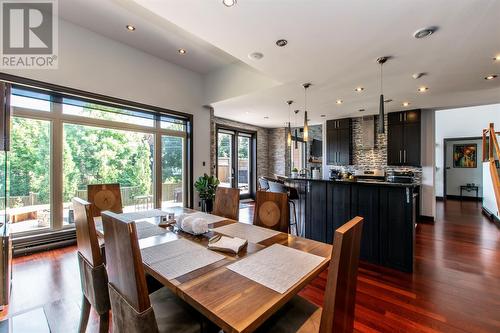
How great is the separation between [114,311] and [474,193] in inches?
447

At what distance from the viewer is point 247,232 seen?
179 centimetres

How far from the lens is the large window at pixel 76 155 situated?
10.5 feet

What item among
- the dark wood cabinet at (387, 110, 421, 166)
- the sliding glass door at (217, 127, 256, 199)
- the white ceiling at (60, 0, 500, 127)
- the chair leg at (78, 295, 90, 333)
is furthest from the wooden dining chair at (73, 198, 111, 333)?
the dark wood cabinet at (387, 110, 421, 166)

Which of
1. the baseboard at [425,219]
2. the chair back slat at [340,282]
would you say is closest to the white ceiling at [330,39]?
the chair back slat at [340,282]

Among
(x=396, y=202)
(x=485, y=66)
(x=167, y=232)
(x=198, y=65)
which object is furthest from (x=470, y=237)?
(x=198, y=65)

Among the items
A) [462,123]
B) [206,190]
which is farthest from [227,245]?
[462,123]

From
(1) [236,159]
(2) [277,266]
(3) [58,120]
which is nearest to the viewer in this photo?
(2) [277,266]

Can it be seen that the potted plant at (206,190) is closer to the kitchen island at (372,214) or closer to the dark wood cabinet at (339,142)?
the kitchen island at (372,214)

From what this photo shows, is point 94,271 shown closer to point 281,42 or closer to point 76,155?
point 281,42

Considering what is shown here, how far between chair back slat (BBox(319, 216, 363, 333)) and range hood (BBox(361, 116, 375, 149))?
5.93 m

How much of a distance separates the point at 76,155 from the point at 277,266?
4.00 metres

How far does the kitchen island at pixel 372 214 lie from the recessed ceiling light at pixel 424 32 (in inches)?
65.4

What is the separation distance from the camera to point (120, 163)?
4.16 metres

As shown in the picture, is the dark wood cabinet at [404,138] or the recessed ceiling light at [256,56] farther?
the dark wood cabinet at [404,138]
